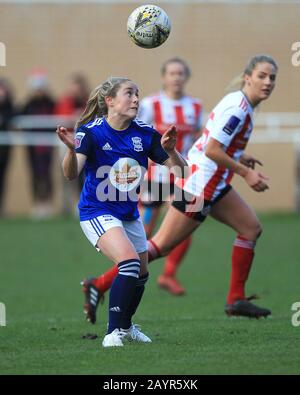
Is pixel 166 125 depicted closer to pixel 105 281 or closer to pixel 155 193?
pixel 155 193

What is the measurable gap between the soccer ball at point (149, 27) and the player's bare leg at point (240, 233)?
1.66 meters

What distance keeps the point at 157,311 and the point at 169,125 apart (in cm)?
245

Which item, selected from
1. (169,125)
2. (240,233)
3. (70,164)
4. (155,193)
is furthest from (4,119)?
(70,164)

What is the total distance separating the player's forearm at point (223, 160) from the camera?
7.86 metres

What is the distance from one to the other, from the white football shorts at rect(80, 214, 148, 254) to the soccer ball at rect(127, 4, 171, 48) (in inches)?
52.8

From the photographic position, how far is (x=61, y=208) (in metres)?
18.2

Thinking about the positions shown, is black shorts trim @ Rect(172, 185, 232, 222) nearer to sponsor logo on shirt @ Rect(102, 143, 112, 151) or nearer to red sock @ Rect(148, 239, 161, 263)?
red sock @ Rect(148, 239, 161, 263)

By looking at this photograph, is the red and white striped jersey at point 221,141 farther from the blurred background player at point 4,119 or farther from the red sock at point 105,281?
the blurred background player at point 4,119

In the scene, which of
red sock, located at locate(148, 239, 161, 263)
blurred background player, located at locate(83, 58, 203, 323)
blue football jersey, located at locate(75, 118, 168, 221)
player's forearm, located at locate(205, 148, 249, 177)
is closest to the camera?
blue football jersey, located at locate(75, 118, 168, 221)

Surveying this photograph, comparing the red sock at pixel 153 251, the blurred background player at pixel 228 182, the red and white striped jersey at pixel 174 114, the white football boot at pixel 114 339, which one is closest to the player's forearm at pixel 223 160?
the blurred background player at pixel 228 182

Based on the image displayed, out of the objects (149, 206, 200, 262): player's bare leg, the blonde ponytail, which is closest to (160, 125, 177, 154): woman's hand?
the blonde ponytail

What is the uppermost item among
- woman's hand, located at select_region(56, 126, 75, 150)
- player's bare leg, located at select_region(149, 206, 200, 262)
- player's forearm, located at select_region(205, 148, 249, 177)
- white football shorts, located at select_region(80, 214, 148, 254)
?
woman's hand, located at select_region(56, 126, 75, 150)

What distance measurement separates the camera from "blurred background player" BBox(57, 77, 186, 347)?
661 cm
